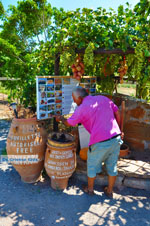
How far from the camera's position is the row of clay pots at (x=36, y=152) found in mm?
3160

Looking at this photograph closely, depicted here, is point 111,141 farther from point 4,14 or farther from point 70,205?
point 4,14

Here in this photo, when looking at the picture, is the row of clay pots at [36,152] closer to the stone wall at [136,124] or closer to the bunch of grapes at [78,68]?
the bunch of grapes at [78,68]

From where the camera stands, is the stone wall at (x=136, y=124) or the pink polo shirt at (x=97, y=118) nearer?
the pink polo shirt at (x=97, y=118)

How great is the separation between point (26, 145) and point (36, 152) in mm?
222

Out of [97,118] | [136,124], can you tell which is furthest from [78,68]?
[136,124]

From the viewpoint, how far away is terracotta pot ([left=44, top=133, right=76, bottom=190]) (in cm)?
315

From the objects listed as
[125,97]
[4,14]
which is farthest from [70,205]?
[4,14]

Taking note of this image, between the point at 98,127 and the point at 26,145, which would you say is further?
the point at 26,145

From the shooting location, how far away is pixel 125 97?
4.74 meters

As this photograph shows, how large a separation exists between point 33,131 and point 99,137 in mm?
1179

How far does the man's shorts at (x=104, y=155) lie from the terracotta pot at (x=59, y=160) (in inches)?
14.7

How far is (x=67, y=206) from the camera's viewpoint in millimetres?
2914

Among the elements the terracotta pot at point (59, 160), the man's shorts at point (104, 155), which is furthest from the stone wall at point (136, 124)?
the terracotta pot at point (59, 160)

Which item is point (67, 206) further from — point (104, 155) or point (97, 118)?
point (97, 118)
